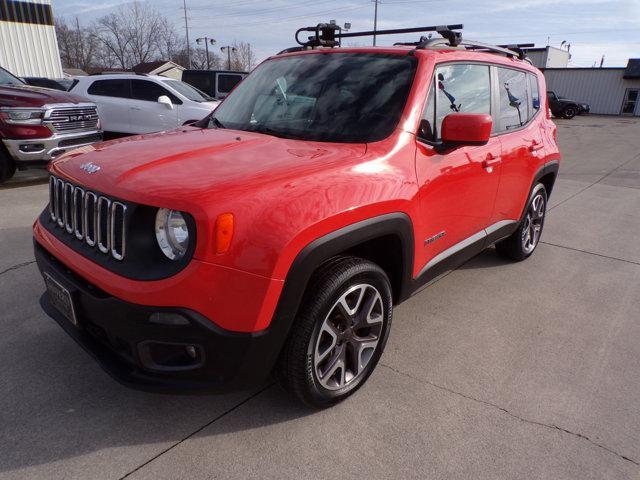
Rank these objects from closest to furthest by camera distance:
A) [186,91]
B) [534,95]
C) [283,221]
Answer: [283,221] < [534,95] < [186,91]

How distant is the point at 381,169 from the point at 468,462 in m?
1.42

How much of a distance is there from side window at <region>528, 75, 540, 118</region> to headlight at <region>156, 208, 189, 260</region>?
3.44 meters

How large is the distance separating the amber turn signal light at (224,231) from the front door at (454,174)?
47.6 inches

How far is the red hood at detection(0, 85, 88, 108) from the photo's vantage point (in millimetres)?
6543

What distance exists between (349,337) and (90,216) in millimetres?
1381

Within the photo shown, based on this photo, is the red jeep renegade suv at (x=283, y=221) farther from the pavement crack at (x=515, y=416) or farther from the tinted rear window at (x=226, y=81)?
the tinted rear window at (x=226, y=81)

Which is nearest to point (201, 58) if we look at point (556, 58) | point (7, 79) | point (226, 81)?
point (556, 58)

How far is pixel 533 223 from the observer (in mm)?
4586

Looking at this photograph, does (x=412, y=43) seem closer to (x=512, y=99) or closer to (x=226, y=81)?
(x=512, y=99)

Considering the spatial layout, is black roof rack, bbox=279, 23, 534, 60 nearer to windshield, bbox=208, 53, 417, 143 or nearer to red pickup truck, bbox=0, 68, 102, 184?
windshield, bbox=208, 53, 417, 143

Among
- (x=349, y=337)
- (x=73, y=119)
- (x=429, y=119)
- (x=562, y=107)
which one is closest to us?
(x=349, y=337)

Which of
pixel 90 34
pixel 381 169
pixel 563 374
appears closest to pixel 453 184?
pixel 381 169

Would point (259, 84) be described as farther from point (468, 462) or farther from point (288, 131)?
point (468, 462)

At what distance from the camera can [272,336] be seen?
194 cm
